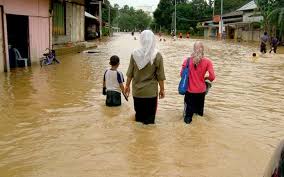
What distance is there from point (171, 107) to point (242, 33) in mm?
51880

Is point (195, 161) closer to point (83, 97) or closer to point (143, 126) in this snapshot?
point (143, 126)

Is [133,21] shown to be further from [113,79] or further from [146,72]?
[146,72]

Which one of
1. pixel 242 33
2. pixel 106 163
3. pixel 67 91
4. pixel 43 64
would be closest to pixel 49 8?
pixel 43 64

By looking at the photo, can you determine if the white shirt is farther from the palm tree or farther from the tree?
the tree

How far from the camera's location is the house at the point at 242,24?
51.8 m

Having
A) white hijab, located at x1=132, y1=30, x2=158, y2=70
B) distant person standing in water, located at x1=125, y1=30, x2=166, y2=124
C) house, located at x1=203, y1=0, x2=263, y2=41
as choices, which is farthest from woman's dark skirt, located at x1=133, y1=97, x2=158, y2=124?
house, located at x1=203, y1=0, x2=263, y2=41

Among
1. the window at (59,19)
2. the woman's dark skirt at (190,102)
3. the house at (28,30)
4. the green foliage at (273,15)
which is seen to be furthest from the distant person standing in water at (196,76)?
the green foliage at (273,15)

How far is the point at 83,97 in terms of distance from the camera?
9625mm

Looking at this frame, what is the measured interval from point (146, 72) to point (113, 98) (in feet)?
6.33

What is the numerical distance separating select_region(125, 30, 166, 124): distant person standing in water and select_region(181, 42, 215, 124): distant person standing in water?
0.64m

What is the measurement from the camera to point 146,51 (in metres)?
6.46

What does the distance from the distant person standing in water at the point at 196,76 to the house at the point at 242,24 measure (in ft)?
140

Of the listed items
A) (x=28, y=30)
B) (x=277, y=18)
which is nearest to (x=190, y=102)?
(x=28, y=30)

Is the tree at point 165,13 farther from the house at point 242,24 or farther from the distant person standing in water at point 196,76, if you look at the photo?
the distant person standing in water at point 196,76
